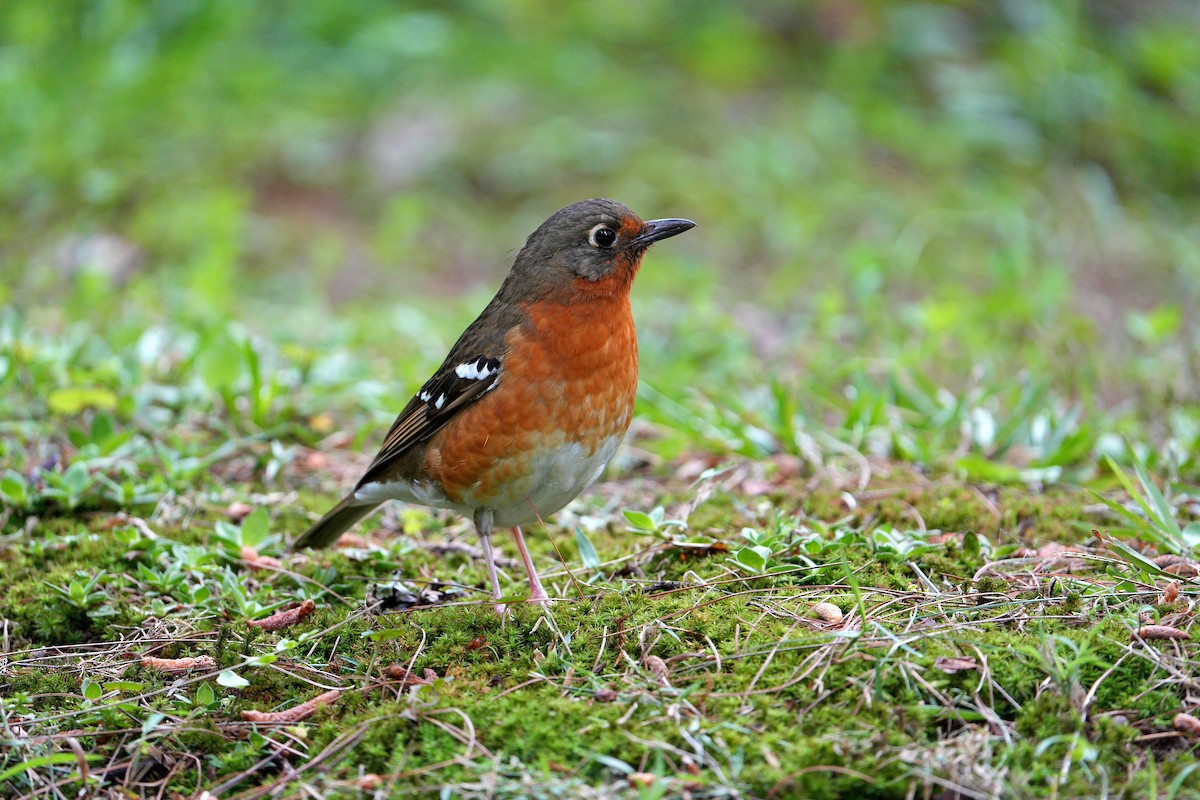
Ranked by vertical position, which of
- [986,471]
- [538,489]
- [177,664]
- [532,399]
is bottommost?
[986,471]

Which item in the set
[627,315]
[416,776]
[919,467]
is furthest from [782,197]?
[416,776]

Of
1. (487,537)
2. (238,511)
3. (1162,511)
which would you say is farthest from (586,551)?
(1162,511)

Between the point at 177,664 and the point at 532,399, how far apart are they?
1694 millimetres

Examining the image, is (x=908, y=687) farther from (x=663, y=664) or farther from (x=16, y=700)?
(x=16, y=700)

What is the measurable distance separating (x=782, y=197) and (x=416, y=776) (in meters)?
8.47

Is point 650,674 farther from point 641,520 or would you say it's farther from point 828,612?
point 641,520

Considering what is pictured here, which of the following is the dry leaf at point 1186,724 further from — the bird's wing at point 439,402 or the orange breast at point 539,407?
the bird's wing at point 439,402

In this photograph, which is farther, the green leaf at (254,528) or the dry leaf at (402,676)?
the green leaf at (254,528)

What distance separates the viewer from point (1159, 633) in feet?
12.5

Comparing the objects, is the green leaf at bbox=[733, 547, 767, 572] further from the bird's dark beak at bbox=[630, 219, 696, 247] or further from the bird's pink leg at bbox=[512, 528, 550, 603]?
the bird's dark beak at bbox=[630, 219, 696, 247]

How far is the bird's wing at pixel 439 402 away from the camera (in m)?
4.96

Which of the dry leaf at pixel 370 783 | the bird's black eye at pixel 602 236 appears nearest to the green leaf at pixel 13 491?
the dry leaf at pixel 370 783

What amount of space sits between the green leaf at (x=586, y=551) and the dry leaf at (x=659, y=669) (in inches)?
39.3

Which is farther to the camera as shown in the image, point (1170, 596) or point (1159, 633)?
point (1170, 596)
